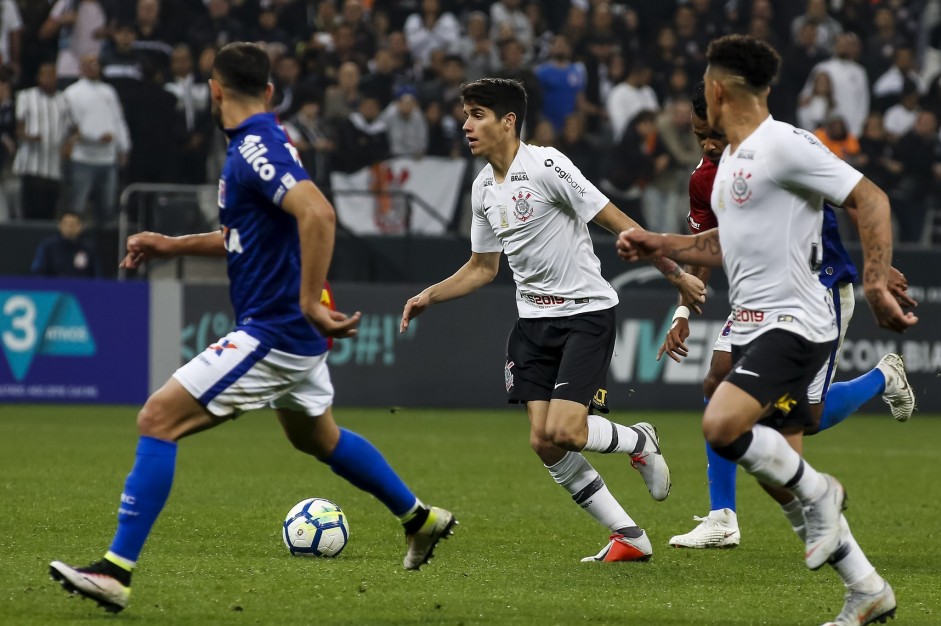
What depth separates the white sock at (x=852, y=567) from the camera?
549 cm

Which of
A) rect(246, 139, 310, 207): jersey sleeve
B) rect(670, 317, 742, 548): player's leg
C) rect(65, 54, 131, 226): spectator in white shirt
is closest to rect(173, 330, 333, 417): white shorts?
rect(246, 139, 310, 207): jersey sleeve

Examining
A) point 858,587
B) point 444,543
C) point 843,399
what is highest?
point 858,587

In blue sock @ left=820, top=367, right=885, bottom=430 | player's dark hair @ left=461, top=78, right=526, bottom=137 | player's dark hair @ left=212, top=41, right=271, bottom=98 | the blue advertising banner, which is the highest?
player's dark hair @ left=212, top=41, right=271, bottom=98

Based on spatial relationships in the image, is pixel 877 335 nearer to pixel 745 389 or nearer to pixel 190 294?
pixel 190 294

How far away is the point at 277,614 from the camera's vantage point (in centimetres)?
569

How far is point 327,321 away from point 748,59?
186 cm

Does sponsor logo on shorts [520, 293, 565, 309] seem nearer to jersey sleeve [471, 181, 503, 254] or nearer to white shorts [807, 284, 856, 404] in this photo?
jersey sleeve [471, 181, 503, 254]

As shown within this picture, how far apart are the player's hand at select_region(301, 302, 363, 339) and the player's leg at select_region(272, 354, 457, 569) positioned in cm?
28

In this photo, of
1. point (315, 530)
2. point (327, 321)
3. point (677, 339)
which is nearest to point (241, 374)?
point (327, 321)

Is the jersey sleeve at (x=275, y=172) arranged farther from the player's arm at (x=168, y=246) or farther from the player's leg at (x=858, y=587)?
the player's leg at (x=858, y=587)

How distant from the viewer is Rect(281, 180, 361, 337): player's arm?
557 cm

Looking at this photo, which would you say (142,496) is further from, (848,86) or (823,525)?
(848,86)

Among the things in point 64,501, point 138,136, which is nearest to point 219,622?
point 64,501

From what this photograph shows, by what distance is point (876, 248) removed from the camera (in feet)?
17.7
